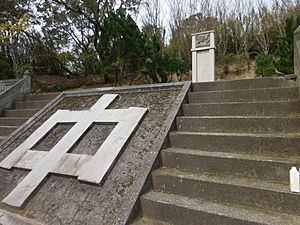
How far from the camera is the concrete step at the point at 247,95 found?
290 cm

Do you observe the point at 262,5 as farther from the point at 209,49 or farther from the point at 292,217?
the point at 292,217

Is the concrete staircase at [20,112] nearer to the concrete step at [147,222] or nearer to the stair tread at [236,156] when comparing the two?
the stair tread at [236,156]

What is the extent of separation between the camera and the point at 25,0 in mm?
11148

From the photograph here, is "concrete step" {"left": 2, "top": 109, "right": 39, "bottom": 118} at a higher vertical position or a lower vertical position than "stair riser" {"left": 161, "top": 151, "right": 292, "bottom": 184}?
higher

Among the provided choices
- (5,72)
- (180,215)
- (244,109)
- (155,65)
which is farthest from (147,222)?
(5,72)

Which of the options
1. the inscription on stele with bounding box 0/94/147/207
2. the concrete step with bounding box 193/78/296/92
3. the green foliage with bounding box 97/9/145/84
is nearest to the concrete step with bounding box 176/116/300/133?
the inscription on stele with bounding box 0/94/147/207

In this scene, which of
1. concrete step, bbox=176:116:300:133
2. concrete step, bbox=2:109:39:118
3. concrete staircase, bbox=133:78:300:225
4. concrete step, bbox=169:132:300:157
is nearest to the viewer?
concrete staircase, bbox=133:78:300:225

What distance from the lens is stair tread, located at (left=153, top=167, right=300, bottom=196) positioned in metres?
1.95

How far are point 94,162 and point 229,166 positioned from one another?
140 cm

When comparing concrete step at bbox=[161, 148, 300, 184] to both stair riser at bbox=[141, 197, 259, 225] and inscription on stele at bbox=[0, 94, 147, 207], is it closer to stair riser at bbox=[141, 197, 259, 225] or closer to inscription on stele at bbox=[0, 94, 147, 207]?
stair riser at bbox=[141, 197, 259, 225]

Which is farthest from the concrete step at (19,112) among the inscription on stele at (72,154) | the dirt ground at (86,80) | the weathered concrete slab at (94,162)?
the dirt ground at (86,80)

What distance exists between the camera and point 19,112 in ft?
16.6

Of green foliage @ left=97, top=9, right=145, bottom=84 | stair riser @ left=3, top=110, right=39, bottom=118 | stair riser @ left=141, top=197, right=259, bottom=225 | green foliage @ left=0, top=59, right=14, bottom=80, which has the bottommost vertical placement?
stair riser @ left=141, top=197, right=259, bottom=225

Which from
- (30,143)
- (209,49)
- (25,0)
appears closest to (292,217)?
(30,143)
